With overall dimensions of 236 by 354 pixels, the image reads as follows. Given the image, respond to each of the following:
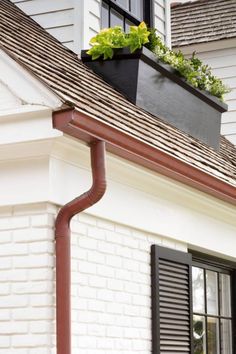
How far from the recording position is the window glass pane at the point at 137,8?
10.4m

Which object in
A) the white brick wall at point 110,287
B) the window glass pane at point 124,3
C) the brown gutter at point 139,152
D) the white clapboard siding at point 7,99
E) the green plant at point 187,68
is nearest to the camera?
the brown gutter at point 139,152

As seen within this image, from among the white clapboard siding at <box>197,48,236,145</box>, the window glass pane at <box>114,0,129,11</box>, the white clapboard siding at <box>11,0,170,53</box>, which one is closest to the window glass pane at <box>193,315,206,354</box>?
the white clapboard siding at <box>11,0,170,53</box>

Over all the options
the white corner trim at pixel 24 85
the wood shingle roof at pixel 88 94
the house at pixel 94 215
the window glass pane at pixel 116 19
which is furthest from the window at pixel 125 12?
the white corner trim at pixel 24 85

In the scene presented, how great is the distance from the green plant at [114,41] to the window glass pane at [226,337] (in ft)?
8.73

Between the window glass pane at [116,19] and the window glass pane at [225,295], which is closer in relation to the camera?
the window glass pane at [225,295]

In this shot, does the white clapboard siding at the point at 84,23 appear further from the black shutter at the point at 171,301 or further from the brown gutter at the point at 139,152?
the black shutter at the point at 171,301

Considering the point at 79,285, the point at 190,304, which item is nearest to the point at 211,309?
the point at 190,304

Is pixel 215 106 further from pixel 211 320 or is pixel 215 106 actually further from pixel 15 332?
pixel 15 332

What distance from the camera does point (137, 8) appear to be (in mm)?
10609

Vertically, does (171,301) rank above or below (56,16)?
below

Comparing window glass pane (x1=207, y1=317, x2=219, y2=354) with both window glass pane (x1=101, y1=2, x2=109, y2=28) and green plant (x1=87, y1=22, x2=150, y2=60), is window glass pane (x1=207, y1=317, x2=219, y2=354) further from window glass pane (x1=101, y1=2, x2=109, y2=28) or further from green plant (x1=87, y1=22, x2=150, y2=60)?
window glass pane (x1=101, y1=2, x2=109, y2=28)

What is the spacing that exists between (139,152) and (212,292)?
2.72 metres

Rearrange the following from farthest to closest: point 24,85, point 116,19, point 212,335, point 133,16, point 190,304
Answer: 1. point 133,16
2. point 116,19
3. point 212,335
4. point 190,304
5. point 24,85

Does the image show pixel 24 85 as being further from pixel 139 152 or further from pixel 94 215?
pixel 94 215
